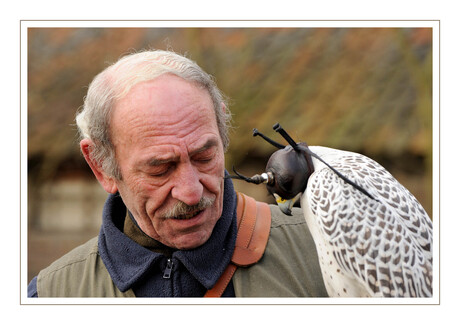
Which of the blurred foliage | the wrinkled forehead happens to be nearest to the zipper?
the wrinkled forehead

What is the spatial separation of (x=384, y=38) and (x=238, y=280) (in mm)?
1724

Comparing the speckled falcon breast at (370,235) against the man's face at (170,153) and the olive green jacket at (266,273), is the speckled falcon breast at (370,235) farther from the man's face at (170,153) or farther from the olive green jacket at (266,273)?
the man's face at (170,153)

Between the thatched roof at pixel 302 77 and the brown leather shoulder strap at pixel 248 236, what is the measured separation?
42.7 inches

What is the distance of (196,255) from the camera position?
162cm

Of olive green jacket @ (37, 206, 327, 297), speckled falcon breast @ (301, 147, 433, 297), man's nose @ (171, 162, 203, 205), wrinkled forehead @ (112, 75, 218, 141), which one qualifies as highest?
wrinkled forehead @ (112, 75, 218, 141)

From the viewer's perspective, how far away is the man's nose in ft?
4.87

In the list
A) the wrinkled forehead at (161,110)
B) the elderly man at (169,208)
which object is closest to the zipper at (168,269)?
the elderly man at (169,208)

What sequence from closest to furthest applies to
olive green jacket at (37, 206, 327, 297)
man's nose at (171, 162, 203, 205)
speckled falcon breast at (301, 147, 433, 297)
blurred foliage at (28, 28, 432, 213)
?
speckled falcon breast at (301, 147, 433, 297)
man's nose at (171, 162, 203, 205)
olive green jacket at (37, 206, 327, 297)
blurred foliage at (28, 28, 432, 213)

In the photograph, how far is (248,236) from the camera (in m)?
1.70

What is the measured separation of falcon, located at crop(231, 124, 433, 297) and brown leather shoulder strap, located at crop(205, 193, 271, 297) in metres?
0.31

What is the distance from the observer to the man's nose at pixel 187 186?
1484 mm

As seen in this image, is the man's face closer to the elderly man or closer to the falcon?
the elderly man
